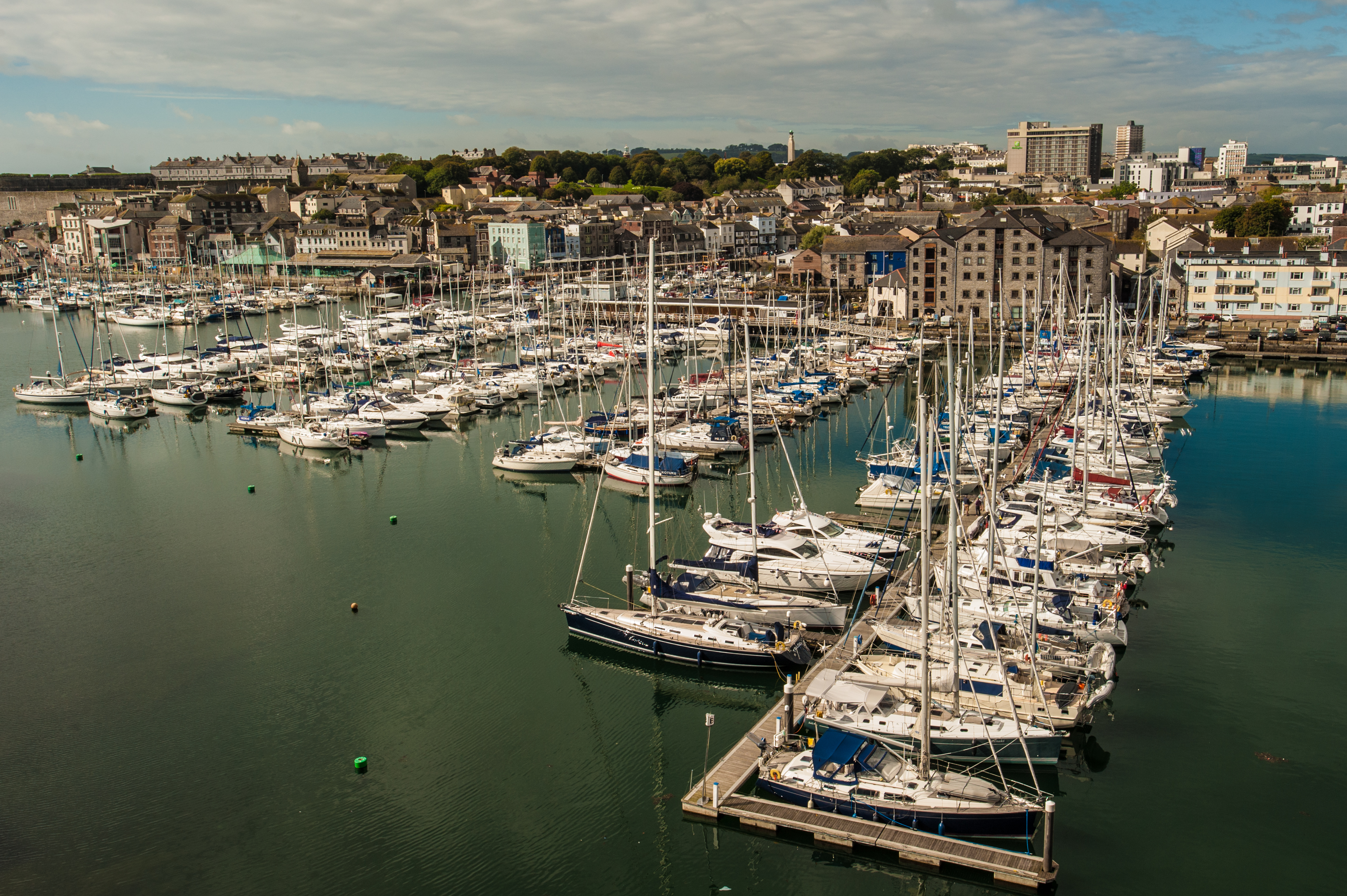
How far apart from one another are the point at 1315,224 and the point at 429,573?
6892 cm

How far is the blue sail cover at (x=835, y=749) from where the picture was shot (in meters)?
11.1

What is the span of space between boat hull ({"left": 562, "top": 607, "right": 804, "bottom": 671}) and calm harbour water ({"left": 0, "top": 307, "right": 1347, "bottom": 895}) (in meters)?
0.23

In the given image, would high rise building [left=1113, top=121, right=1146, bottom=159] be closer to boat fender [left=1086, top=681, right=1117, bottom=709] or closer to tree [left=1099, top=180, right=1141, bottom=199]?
tree [left=1099, top=180, right=1141, bottom=199]

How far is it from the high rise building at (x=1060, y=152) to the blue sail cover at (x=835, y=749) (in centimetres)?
14027

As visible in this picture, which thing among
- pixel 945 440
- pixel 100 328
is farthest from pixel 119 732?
pixel 100 328

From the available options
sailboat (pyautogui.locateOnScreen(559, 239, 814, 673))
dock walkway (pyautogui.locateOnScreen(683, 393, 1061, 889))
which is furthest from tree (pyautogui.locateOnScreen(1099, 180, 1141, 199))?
dock walkway (pyautogui.locateOnScreen(683, 393, 1061, 889))

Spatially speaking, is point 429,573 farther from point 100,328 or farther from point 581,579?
point 100,328

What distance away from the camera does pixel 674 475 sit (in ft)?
78.4

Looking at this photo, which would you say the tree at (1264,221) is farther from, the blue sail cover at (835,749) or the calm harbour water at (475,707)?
the blue sail cover at (835,749)

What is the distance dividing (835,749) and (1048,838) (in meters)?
2.49

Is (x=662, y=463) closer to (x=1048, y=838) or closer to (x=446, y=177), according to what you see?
(x=1048, y=838)

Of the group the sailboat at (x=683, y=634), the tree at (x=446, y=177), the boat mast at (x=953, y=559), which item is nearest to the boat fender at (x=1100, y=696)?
the boat mast at (x=953, y=559)

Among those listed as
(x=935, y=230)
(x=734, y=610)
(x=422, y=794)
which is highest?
(x=935, y=230)

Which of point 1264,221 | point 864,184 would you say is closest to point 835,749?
point 1264,221
